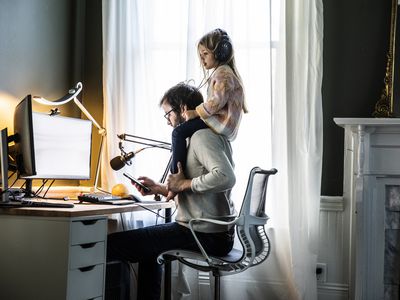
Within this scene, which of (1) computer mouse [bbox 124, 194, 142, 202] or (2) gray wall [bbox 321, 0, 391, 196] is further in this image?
(2) gray wall [bbox 321, 0, 391, 196]

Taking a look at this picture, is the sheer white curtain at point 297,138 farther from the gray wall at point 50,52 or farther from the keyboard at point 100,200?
the gray wall at point 50,52

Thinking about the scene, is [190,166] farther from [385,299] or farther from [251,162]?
[385,299]

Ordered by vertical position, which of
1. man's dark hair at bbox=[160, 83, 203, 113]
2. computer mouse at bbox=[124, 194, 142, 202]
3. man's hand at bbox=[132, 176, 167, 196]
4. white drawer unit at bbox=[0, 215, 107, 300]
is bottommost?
white drawer unit at bbox=[0, 215, 107, 300]

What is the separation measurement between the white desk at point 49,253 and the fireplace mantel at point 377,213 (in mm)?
1453

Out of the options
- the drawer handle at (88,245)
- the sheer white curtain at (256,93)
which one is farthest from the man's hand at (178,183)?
the sheer white curtain at (256,93)

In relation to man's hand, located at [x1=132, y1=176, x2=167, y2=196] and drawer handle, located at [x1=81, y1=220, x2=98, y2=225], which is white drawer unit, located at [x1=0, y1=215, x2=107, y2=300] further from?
man's hand, located at [x1=132, y1=176, x2=167, y2=196]

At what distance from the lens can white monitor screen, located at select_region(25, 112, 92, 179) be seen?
8.77ft

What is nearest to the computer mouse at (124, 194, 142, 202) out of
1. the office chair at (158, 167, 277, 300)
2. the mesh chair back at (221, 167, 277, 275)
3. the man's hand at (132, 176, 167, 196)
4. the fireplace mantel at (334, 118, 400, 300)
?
the man's hand at (132, 176, 167, 196)

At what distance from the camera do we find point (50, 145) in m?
2.74

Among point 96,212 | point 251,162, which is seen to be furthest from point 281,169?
point 96,212

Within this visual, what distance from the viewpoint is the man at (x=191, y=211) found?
2.28m

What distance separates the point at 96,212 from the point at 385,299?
5.56 ft

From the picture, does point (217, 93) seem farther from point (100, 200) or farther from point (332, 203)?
point (332, 203)

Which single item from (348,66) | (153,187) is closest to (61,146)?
(153,187)
